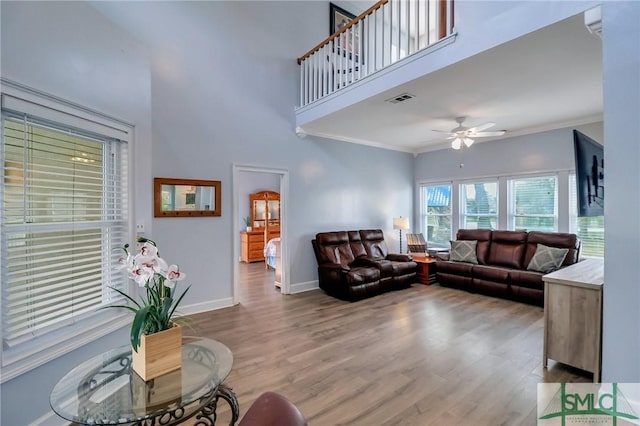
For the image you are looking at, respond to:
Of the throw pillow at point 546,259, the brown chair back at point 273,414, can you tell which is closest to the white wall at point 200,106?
the brown chair back at point 273,414

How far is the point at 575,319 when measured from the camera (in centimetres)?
245

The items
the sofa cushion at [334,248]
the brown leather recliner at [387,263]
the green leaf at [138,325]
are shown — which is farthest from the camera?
the sofa cushion at [334,248]

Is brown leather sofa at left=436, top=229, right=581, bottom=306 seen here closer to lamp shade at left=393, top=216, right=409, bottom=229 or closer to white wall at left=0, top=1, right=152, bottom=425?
lamp shade at left=393, top=216, right=409, bottom=229

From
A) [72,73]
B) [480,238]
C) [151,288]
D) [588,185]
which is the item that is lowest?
[480,238]

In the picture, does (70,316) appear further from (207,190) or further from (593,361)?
(593,361)

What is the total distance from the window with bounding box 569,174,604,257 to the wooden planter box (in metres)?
5.74

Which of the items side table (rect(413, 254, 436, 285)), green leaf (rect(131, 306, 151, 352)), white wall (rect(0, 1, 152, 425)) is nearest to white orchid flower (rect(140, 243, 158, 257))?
green leaf (rect(131, 306, 151, 352))

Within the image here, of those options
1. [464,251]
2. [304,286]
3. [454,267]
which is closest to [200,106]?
[304,286]

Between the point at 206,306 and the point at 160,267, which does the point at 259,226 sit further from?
the point at 160,267

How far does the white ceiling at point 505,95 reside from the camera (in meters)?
2.58

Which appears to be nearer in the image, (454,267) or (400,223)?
(454,267)

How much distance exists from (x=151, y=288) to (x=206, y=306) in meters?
2.98

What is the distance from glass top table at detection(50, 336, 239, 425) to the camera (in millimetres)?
1207

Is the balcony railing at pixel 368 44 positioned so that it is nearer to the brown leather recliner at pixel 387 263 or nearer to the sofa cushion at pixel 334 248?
the sofa cushion at pixel 334 248
